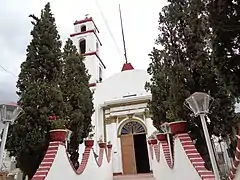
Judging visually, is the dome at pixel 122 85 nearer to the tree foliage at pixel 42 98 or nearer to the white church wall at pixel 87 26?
the white church wall at pixel 87 26

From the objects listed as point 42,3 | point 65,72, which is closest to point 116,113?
point 65,72

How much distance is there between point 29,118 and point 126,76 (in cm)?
972

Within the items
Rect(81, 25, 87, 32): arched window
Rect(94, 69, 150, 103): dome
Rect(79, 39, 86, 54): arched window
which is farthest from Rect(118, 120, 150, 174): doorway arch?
Rect(81, 25, 87, 32): arched window

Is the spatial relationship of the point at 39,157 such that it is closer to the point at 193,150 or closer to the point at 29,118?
the point at 29,118

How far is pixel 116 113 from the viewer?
48.9 ft

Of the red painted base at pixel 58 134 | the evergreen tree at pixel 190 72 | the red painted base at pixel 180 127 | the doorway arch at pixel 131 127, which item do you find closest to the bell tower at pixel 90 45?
the doorway arch at pixel 131 127

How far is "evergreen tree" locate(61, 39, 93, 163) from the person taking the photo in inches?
353

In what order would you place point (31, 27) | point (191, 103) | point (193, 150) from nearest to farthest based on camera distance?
1. point (191, 103)
2. point (193, 150)
3. point (31, 27)

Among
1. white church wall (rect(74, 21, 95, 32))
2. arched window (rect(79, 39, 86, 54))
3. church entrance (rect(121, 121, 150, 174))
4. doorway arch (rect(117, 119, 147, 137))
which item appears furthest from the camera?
white church wall (rect(74, 21, 95, 32))

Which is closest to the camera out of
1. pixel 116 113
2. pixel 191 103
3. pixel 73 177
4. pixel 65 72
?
pixel 191 103

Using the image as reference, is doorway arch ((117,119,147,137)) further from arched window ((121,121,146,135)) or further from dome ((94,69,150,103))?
dome ((94,69,150,103))

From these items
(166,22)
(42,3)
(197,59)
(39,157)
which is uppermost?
(42,3)

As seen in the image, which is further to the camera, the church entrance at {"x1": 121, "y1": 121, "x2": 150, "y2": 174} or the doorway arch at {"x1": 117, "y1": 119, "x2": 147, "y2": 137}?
the doorway arch at {"x1": 117, "y1": 119, "x2": 147, "y2": 137}

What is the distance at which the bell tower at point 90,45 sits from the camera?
17.2 meters
